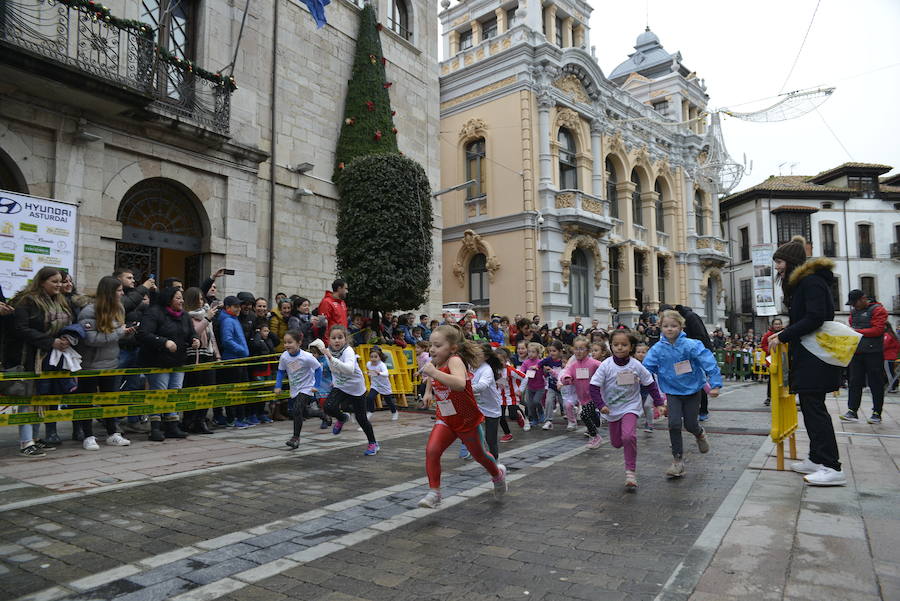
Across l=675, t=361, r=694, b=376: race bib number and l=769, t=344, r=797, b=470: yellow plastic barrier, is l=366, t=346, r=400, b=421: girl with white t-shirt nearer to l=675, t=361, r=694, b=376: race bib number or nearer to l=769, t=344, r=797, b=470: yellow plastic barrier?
l=675, t=361, r=694, b=376: race bib number

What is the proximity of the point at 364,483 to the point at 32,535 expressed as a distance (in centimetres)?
256

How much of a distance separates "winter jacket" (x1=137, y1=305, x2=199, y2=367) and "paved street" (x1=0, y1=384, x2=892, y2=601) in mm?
1315

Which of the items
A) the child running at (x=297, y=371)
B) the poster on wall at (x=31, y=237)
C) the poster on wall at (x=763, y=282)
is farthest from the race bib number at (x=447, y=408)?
the poster on wall at (x=763, y=282)

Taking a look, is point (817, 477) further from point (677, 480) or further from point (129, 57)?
point (129, 57)

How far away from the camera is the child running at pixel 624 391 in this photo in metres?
5.55

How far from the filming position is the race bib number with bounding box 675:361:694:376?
5.84 metres

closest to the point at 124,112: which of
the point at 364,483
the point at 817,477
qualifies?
the point at 364,483

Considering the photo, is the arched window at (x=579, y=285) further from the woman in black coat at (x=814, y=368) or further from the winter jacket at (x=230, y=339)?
the woman in black coat at (x=814, y=368)

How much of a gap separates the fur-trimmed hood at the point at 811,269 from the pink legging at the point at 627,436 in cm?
194

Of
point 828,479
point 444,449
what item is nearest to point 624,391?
point 828,479

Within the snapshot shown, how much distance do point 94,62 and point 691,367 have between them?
10797 mm

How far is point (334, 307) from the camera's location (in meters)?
10.6

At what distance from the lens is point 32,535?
3.97 m

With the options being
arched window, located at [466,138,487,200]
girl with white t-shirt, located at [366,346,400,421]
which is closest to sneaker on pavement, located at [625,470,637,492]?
girl with white t-shirt, located at [366,346,400,421]
